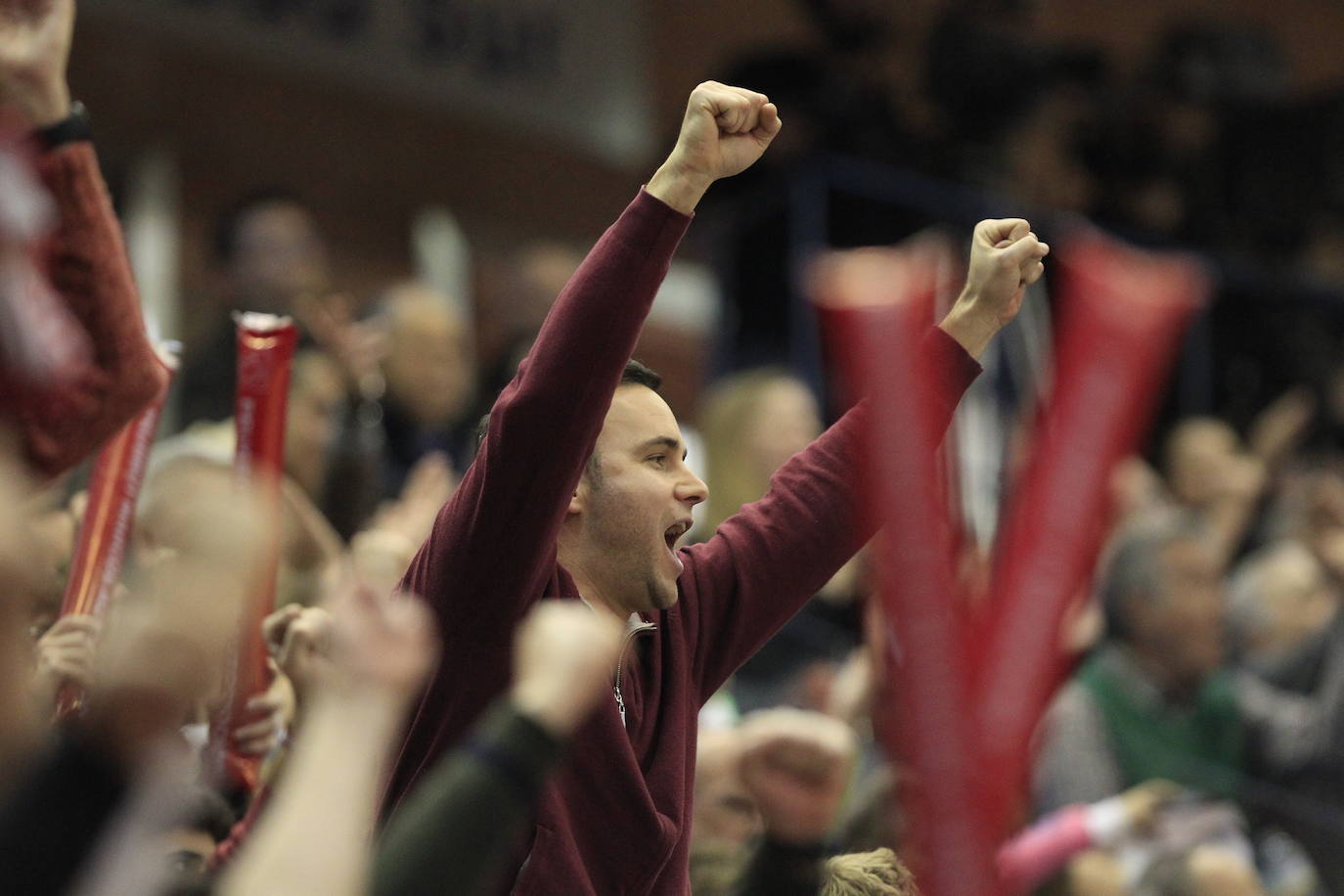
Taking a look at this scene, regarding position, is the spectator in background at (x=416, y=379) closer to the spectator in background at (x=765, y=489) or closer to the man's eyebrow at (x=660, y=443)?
the spectator in background at (x=765, y=489)

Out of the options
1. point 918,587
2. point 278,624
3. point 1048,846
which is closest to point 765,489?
point 1048,846

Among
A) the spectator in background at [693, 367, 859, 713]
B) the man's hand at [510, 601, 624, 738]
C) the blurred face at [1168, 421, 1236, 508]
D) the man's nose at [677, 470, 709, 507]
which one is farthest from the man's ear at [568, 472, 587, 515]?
the blurred face at [1168, 421, 1236, 508]

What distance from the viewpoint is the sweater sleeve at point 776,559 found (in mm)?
2219

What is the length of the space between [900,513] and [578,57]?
5.14m

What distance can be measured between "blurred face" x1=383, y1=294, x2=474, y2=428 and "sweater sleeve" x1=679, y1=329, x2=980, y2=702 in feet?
6.04

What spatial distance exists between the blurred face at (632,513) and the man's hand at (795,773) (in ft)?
1.94

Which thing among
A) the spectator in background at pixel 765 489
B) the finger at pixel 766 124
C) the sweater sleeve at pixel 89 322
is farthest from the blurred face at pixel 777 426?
the sweater sleeve at pixel 89 322

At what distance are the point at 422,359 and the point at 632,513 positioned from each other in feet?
6.24

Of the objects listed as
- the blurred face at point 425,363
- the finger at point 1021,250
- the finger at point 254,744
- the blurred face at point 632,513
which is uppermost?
the finger at point 1021,250

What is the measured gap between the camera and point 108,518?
2.39 metres

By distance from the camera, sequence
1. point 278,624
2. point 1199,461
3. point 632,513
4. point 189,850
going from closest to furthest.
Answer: point 189,850 < point 632,513 < point 278,624 < point 1199,461

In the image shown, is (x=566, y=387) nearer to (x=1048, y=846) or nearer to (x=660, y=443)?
(x=660, y=443)

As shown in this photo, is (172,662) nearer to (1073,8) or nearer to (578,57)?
(578,57)

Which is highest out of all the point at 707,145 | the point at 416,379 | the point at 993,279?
the point at 707,145
